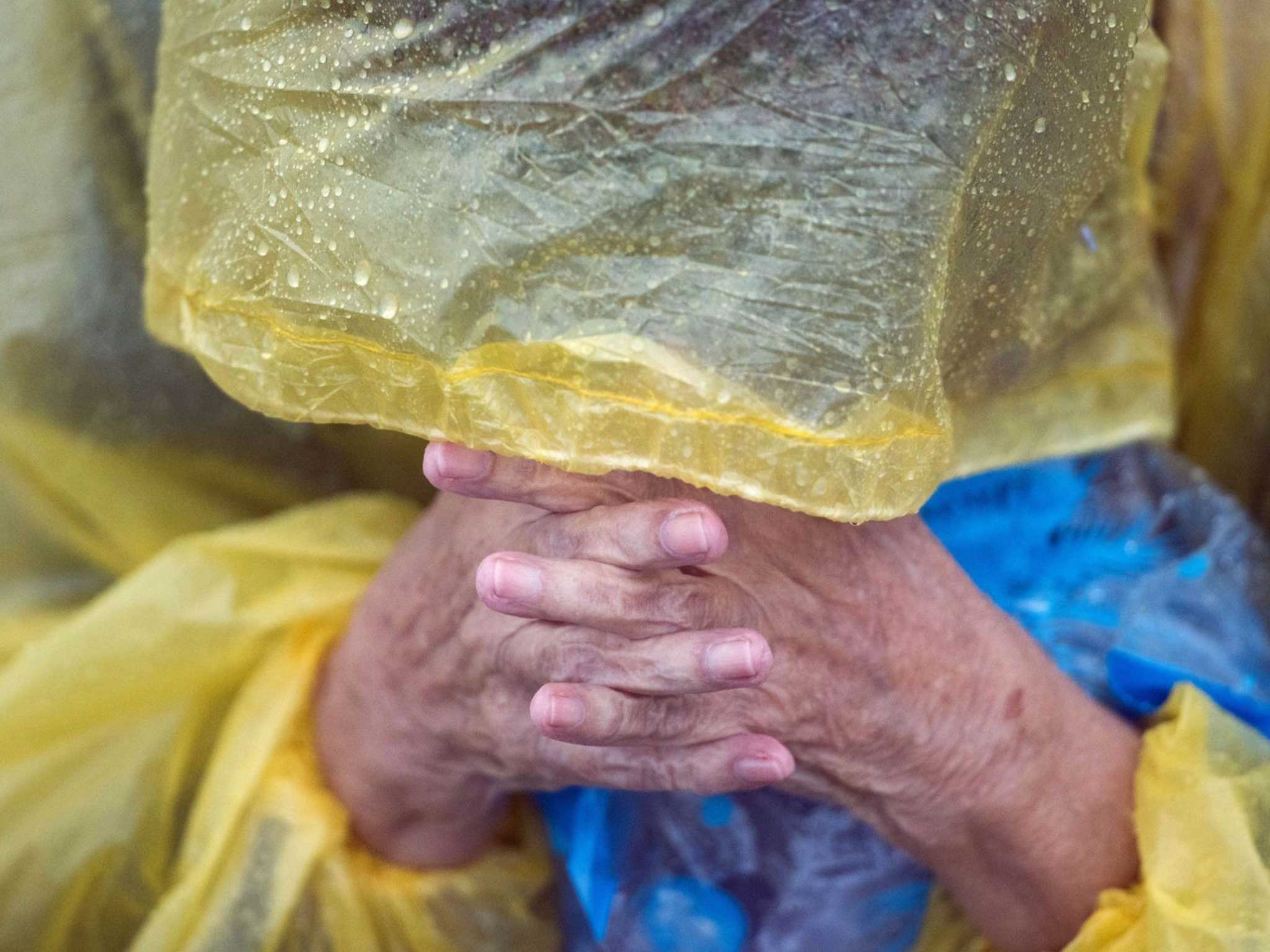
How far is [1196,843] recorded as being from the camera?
2.00 ft

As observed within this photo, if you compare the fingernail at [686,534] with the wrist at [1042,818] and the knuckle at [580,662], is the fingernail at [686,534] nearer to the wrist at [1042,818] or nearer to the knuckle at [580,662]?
the knuckle at [580,662]

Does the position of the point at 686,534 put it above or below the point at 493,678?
above

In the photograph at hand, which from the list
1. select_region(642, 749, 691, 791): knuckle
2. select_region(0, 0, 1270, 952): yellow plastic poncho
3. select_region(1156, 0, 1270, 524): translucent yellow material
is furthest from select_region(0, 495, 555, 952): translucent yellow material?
select_region(1156, 0, 1270, 524): translucent yellow material

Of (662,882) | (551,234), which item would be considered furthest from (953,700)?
(551,234)

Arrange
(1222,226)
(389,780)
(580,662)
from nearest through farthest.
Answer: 1. (580,662)
2. (389,780)
3. (1222,226)

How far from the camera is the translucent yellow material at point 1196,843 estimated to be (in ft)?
1.89

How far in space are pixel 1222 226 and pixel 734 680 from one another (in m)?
0.65

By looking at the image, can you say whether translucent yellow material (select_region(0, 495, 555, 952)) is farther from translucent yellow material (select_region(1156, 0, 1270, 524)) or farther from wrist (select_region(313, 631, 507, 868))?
translucent yellow material (select_region(1156, 0, 1270, 524))

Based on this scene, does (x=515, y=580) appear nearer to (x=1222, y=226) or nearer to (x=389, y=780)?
(x=389, y=780)

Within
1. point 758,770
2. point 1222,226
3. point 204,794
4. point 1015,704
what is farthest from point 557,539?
point 1222,226

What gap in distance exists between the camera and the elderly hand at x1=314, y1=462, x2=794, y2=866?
0.50 m

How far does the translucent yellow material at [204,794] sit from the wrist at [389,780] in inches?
0.6

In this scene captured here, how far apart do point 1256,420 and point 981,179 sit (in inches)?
23.5

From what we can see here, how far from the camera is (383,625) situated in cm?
70
